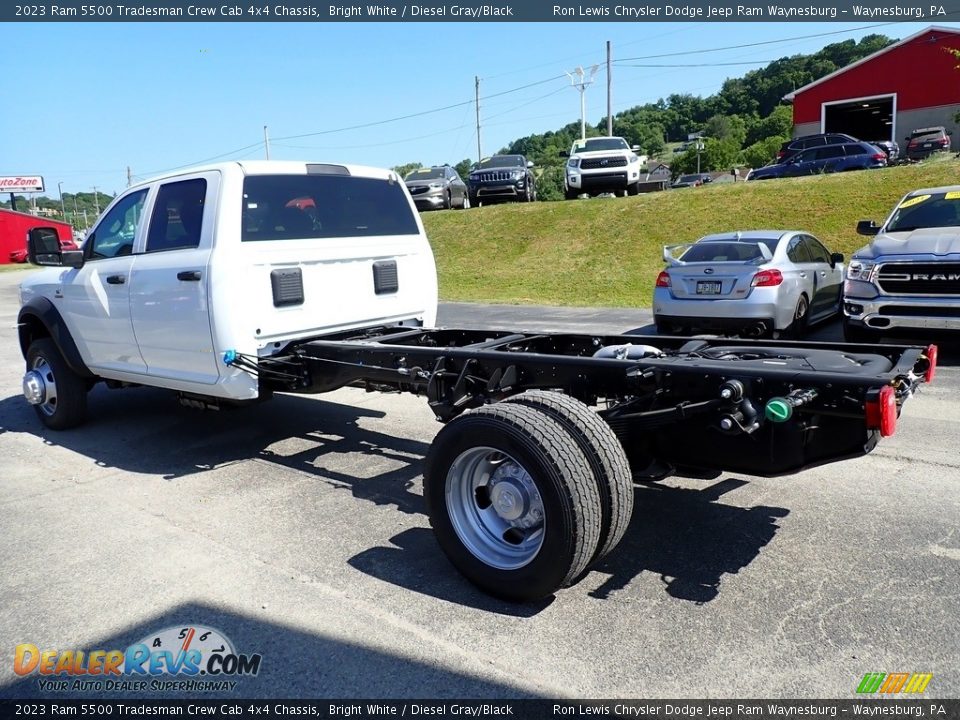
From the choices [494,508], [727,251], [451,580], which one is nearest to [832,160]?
[727,251]

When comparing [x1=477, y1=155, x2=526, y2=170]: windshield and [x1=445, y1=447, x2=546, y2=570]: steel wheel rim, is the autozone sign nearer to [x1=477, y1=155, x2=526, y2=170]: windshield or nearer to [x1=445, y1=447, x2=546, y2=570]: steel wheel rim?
[x1=477, y1=155, x2=526, y2=170]: windshield

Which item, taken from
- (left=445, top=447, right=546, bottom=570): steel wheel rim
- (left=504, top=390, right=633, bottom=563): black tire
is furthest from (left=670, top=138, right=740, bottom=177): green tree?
(left=504, top=390, right=633, bottom=563): black tire

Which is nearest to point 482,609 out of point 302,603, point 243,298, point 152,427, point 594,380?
point 302,603

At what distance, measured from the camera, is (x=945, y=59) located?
3625 cm

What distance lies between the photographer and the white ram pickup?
523cm

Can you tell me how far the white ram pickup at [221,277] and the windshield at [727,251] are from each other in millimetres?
5223

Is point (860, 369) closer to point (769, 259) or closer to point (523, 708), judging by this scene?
point (523, 708)

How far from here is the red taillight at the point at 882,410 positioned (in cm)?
288

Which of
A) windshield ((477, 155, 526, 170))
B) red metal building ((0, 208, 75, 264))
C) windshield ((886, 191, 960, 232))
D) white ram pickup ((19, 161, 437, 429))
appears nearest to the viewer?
white ram pickup ((19, 161, 437, 429))

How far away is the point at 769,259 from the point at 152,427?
304 inches

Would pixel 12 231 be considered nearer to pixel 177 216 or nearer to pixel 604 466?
pixel 177 216

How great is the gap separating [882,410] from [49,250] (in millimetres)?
6454

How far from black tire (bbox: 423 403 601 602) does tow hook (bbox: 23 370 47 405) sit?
510 centimetres

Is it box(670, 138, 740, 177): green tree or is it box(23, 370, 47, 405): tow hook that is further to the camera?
box(670, 138, 740, 177): green tree
